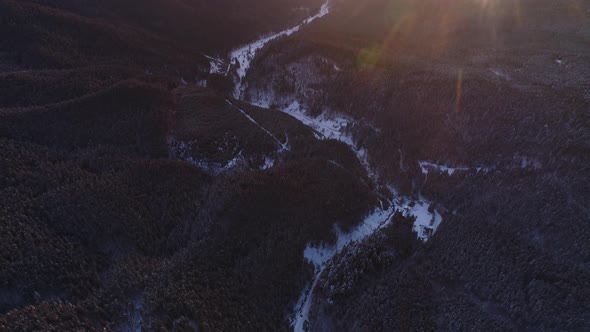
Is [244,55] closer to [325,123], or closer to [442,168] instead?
[325,123]

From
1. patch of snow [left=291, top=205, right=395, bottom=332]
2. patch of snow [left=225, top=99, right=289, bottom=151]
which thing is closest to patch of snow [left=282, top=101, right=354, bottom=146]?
patch of snow [left=225, top=99, right=289, bottom=151]

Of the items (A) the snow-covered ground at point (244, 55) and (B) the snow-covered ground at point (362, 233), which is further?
(A) the snow-covered ground at point (244, 55)

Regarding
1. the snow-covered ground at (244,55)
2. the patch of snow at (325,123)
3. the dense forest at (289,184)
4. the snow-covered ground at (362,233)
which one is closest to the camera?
the dense forest at (289,184)

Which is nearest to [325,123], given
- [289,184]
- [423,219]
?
[289,184]

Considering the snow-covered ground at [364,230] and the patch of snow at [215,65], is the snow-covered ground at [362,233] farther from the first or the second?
the patch of snow at [215,65]

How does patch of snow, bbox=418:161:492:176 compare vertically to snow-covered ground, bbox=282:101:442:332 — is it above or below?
above

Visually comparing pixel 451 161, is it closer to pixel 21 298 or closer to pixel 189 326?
pixel 189 326

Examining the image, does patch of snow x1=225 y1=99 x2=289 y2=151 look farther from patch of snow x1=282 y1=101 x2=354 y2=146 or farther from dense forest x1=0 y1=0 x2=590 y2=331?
patch of snow x1=282 y1=101 x2=354 y2=146

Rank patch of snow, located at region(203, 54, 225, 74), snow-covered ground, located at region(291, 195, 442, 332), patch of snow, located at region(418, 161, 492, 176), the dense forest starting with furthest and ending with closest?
patch of snow, located at region(203, 54, 225, 74) < patch of snow, located at region(418, 161, 492, 176) < snow-covered ground, located at region(291, 195, 442, 332) < the dense forest

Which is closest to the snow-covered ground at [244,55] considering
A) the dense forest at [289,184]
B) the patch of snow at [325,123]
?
the dense forest at [289,184]
